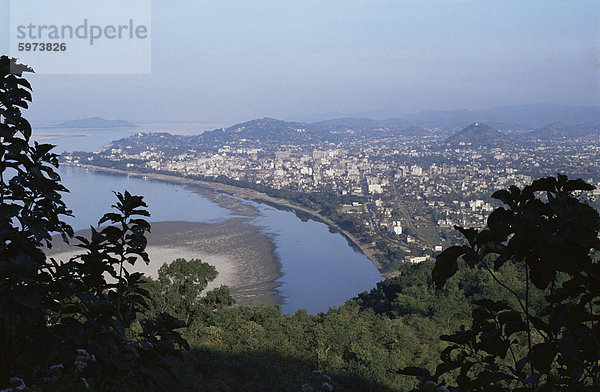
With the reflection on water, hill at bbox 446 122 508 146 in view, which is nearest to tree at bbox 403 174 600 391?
the reflection on water

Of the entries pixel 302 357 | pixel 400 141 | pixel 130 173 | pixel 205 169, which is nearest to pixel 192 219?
pixel 302 357

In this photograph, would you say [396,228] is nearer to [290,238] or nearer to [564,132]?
[290,238]

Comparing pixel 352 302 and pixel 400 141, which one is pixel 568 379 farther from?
pixel 400 141

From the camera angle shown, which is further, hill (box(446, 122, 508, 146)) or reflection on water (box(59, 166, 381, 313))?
hill (box(446, 122, 508, 146))

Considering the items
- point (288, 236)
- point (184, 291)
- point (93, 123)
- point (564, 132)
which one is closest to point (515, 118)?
point (564, 132)

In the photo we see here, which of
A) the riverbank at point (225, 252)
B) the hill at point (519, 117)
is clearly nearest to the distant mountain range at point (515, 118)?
the hill at point (519, 117)

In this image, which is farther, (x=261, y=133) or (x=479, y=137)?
(x=261, y=133)

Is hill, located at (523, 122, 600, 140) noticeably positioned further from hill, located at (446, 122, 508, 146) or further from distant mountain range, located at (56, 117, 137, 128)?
distant mountain range, located at (56, 117, 137, 128)
